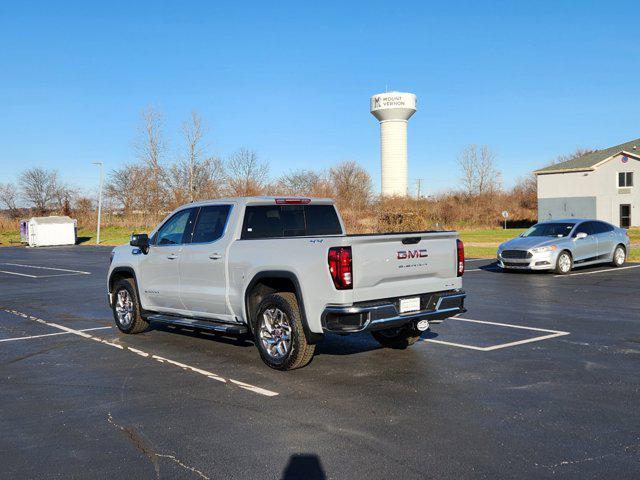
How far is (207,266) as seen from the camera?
8227mm

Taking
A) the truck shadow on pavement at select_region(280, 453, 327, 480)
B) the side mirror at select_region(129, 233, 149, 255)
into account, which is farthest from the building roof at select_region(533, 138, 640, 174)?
the truck shadow on pavement at select_region(280, 453, 327, 480)

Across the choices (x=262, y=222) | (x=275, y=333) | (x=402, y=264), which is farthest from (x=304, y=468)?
(x=262, y=222)

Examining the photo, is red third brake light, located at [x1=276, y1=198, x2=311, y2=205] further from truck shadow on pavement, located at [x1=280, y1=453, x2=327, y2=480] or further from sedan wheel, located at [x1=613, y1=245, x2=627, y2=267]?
sedan wheel, located at [x1=613, y1=245, x2=627, y2=267]

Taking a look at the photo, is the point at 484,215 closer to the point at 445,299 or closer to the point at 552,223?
the point at 552,223

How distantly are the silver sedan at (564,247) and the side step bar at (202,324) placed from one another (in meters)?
12.0

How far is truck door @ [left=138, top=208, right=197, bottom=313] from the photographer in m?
8.87

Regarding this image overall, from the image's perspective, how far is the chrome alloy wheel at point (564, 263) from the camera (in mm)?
17922

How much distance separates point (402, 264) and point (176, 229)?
3.62 m

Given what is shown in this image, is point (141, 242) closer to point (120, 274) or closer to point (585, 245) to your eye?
point (120, 274)

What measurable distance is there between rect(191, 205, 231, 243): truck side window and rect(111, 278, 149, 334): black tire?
5.77 feet

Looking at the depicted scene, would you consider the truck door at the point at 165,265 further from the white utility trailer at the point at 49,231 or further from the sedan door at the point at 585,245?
the white utility trailer at the point at 49,231

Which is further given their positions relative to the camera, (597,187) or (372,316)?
(597,187)

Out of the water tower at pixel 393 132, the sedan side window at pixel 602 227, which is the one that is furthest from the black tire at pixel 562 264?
the water tower at pixel 393 132

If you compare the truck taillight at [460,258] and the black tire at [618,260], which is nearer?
the truck taillight at [460,258]
